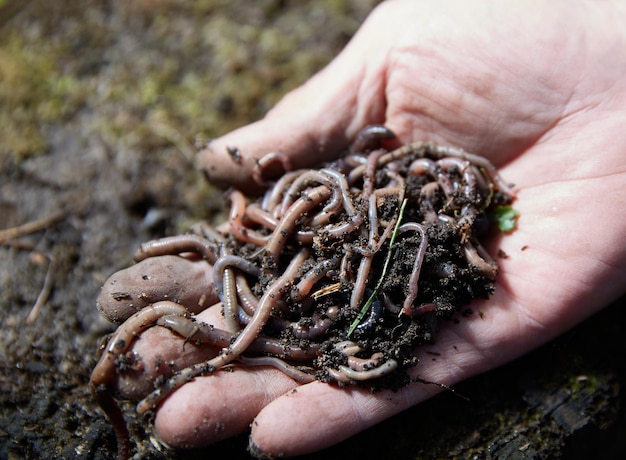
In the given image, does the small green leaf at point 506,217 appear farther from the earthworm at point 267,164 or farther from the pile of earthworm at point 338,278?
the earthworm at point 267,164

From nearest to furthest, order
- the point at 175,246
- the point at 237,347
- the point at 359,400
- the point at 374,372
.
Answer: the point at 374,372, the point at 359,400, the point at 237,347, the point at 175,246

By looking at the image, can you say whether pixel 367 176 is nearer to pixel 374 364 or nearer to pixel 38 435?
pixel 374 364

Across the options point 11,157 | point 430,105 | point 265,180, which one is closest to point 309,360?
point 265,180

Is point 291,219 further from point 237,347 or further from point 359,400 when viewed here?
point 359,400

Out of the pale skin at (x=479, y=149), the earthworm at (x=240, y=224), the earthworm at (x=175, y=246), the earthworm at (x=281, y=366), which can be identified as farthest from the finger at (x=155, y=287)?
the earthworm at (x=281, y=366)

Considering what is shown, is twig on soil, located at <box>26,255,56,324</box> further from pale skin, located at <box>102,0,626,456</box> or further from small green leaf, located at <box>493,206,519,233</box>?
small green leaf, located at <box>493,206,519,233</box>

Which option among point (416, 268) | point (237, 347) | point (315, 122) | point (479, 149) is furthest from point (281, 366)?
point (479, 149)

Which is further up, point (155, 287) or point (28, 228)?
point (155, 287)
